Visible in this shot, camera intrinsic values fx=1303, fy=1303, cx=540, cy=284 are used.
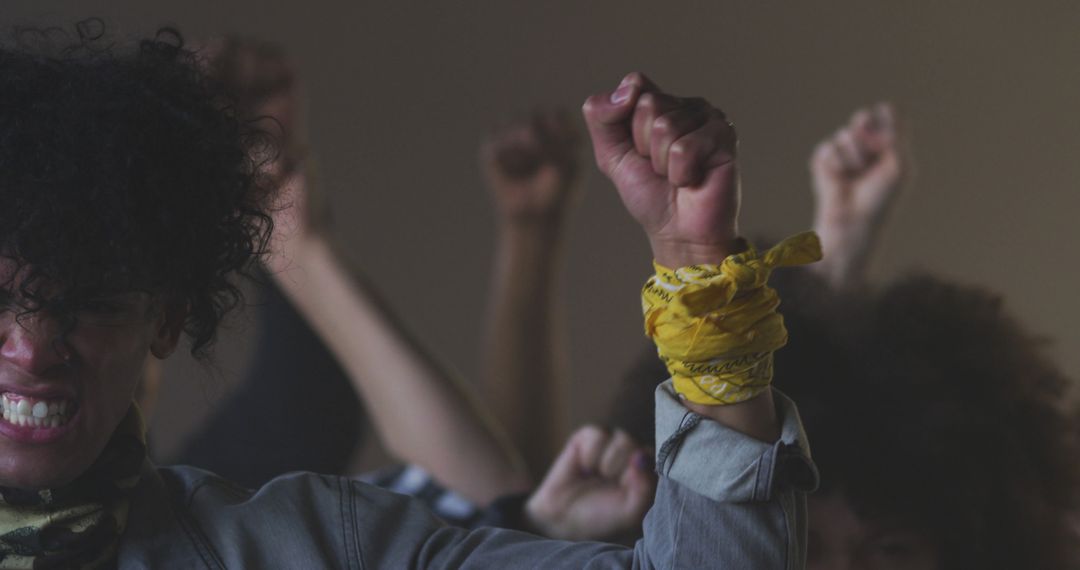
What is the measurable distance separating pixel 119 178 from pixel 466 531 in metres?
0.31

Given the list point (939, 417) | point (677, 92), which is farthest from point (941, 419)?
point (677, 92)

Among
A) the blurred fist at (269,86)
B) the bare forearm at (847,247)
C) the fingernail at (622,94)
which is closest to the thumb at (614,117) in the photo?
the fingernail at (622,94)

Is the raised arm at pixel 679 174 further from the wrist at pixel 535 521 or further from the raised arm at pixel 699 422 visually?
the wrist at pixel 535 521

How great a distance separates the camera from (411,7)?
222 cm

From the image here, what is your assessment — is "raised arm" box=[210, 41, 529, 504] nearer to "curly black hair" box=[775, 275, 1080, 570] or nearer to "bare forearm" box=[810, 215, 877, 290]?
"curly black hair" box=[775, 275, 1080, 570]

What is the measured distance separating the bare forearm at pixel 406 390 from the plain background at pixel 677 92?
27.7 inches

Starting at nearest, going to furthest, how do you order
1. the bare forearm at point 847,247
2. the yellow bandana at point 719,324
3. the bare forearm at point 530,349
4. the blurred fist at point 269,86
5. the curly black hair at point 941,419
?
the yellow bandana at point 719,324 → the curly black hair at point 941,419 → the blurred fist at point 269,86 → the bare forearm at point 847,247 → the bare forearm at point 530,349

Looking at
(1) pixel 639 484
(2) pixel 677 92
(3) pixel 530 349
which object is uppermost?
(2) pixel 677 92

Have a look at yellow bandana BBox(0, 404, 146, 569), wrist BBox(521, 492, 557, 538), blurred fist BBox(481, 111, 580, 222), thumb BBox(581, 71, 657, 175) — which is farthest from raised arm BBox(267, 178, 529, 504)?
thumb BBox(581, 71, 657, 175)

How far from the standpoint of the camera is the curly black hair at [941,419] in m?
1.14

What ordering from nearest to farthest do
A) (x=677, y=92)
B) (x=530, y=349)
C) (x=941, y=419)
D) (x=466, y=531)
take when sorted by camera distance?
(x=466, y=531)
(x=941, y=419)
(x=530, y=349)
(x=677, y=92)

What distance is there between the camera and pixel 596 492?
4.12 feet

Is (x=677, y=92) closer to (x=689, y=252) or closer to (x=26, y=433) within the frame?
(x=689, y=252)

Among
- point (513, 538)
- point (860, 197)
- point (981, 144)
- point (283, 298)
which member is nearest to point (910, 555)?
point (513, 538)
